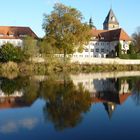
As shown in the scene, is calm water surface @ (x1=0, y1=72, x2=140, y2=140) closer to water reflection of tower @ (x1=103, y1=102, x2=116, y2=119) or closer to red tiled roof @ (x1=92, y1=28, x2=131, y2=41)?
water reflection of tower @ (x1=103, y1=102, x2=116, y2=119)

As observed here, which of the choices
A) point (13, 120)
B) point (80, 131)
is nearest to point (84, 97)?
point (13, 120)

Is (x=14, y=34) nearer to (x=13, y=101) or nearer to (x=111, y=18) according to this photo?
(x=111, y=18)

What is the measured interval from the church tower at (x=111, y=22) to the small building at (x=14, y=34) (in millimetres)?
37678

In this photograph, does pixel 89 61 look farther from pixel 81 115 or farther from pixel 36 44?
pixel 81 115

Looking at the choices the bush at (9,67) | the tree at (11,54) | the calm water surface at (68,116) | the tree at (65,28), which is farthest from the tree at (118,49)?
the calm water surface at (68,116)

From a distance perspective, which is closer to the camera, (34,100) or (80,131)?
(80,131)

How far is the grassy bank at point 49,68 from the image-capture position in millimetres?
53000

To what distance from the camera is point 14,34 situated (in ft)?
246

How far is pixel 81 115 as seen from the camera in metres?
17.7

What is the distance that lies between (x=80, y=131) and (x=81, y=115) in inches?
130

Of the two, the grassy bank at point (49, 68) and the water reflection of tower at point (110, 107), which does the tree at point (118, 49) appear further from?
the water reflection of tower at point (110, 107)

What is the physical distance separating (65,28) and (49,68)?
7699 mm

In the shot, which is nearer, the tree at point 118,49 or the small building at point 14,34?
the tree at point 118,49

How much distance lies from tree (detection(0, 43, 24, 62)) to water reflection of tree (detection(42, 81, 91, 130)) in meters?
29.9
